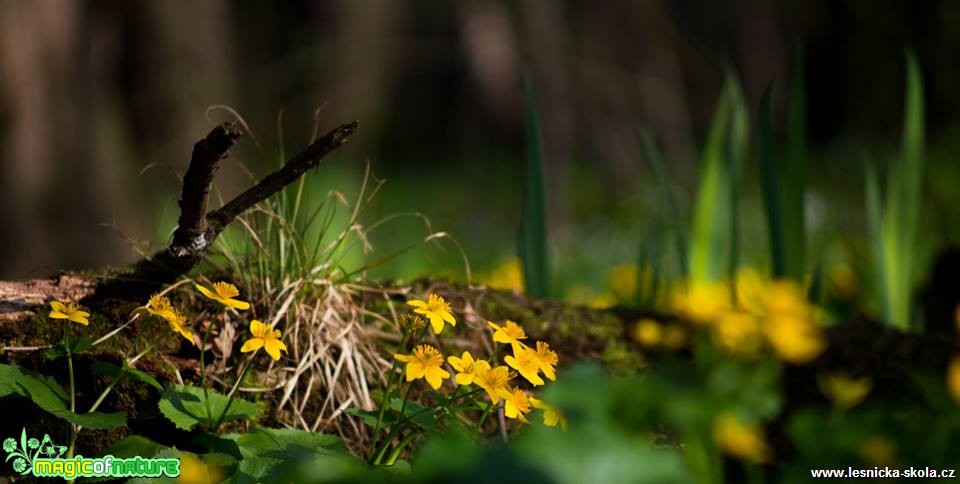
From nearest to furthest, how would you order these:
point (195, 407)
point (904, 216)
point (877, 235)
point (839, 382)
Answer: point (195, 407), point (839, 382), point (877, 235), point (904, 216)

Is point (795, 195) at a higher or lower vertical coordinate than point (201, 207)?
higher

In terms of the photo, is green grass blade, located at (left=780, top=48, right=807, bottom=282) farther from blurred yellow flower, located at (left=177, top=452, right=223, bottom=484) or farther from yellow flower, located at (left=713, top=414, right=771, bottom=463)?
blurred yellow flower, located at (left=177, top=452, right=223, bottom=484)

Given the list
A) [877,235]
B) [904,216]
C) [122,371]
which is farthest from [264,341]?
[904,216]

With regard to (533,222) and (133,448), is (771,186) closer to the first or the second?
(533,222)

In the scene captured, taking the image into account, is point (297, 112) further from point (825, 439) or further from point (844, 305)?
point (825, 439)

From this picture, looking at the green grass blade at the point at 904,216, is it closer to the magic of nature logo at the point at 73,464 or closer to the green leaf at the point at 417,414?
the green leaf at the point at 417,414

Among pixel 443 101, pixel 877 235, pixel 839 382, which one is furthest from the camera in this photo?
pixel 443 101

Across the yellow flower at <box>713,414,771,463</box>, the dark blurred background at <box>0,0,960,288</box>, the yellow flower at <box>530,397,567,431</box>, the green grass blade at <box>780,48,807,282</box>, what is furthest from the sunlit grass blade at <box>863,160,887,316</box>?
the yellow flower at <box>530,397,567,431</box>
